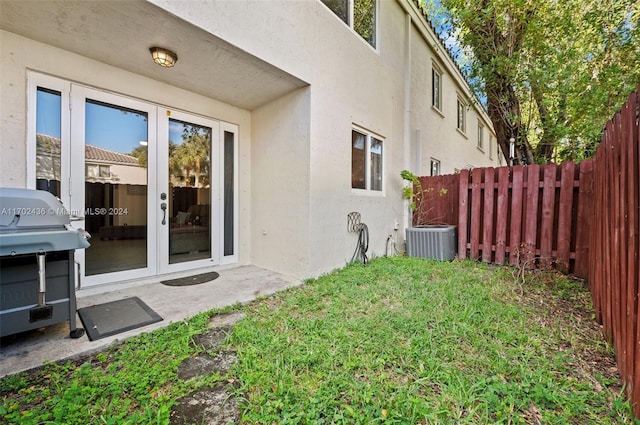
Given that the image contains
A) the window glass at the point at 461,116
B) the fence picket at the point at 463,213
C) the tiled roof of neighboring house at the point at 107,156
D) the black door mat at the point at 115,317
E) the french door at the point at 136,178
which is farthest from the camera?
the window glass at the point at 461,116

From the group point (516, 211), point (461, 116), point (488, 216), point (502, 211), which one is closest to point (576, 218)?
point (516, 211)

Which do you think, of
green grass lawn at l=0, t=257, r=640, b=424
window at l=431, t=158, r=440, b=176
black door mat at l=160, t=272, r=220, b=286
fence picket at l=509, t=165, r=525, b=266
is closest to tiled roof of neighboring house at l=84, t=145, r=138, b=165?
black door mat at l=160, t=272, r=220, b=286

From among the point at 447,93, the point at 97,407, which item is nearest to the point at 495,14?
the point at 447,93

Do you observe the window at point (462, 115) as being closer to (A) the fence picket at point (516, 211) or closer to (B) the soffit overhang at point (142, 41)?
(A) the fence picket at point (516, 211)

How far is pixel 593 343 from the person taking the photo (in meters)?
2.14

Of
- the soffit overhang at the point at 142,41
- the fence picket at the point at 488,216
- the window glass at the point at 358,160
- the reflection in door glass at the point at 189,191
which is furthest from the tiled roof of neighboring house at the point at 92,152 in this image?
the fence picket at the point at 488,216

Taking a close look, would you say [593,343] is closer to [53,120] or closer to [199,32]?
[199,32]

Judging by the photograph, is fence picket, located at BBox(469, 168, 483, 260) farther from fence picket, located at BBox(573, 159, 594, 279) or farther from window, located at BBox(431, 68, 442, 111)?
window, located at BBox(431, 68, 442, 111)

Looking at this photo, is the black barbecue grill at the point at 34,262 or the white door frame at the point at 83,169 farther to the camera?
the white door frame at the point at 83,169

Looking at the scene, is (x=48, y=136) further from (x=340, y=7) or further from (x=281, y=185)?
(x=340, y=7)

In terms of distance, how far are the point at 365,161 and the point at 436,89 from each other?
16.5 ft

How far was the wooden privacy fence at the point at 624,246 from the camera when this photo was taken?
1456 millimetres

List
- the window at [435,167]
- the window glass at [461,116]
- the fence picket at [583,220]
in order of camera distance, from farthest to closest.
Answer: the window glass at [461,116] → the window at [435,167] → the fence picket at [583,220]

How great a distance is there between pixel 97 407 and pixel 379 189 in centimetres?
510
